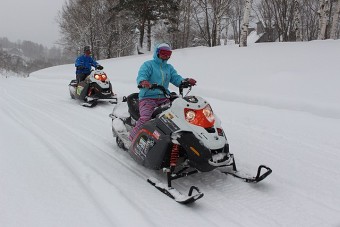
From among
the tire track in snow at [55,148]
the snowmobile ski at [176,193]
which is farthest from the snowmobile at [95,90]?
the snowmobile ski at [176,193]

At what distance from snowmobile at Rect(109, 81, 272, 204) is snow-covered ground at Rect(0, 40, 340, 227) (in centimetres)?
16

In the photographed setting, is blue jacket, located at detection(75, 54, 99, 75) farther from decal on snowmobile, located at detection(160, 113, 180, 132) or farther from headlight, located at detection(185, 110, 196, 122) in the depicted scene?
headlight, located at detection(185, 110, 196, 122)

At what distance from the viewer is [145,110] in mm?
4449

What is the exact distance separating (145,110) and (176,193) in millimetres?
1276

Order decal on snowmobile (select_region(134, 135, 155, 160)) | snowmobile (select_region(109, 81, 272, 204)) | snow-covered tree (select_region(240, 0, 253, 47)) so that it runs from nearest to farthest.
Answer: snowmobile (select_region(109, 81, 272, 204)) → decal on snowmobile (select_region(134, 135, 155, 160)) → snow-covered tree (select_region(240, 0, 253, 47))

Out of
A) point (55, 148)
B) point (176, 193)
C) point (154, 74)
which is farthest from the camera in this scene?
point (55, 148)

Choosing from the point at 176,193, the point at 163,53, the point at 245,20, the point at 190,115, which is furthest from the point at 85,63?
the point at 245,20

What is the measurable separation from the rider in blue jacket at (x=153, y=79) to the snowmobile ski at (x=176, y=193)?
855 millimetres

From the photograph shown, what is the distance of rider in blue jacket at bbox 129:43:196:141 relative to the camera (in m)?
4.47

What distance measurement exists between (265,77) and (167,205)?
7.61 meters

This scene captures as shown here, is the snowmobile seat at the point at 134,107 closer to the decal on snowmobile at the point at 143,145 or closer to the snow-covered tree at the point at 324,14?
the decal on snowmobile at the point at 143,145

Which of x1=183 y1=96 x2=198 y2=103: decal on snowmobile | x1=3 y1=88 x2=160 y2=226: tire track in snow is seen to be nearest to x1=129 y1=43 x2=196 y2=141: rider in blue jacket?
x1=183 y1=96 x2=198 y2=103: decal on snowmobile

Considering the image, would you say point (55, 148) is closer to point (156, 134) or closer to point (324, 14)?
point (156, 134)

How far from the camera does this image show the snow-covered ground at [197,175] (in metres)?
3.25
